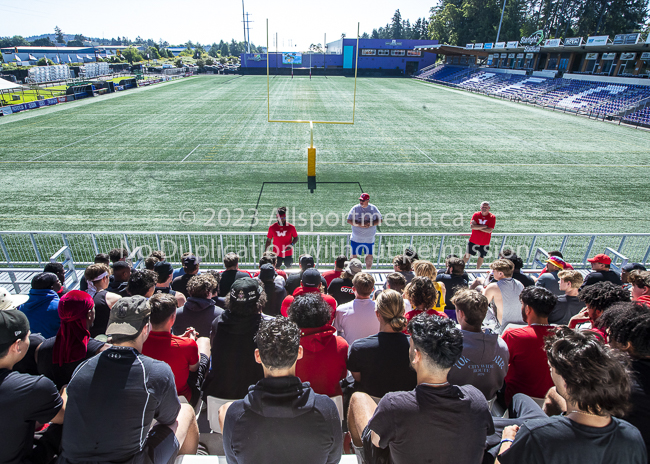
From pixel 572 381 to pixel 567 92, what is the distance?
142ft

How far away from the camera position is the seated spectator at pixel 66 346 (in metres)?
2.62

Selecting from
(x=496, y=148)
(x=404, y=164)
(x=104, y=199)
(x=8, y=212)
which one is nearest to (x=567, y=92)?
(x=496, y=148)

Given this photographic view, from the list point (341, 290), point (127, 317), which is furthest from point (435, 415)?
point (341, 290)

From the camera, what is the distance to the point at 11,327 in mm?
2207

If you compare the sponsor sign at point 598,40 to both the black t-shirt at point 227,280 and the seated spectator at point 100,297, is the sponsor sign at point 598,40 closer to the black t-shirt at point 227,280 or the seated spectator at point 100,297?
the black t-shirt at point 227,280

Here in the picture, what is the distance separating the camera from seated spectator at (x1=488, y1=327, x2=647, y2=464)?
167 centimetres

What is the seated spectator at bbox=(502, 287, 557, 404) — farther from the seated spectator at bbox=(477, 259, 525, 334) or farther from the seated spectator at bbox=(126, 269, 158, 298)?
the seated spectator at bbox=(126, 269, 158, 298)

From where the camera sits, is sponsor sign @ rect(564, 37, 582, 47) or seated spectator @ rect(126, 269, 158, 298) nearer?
seated spectator @ rect(126, 269, 158, 298)

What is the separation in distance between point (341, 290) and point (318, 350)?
6.72 ft

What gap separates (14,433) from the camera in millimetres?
2021

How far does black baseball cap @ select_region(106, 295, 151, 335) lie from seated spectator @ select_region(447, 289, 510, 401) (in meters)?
2.25

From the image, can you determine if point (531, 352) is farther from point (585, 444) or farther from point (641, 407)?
point (585, 444)

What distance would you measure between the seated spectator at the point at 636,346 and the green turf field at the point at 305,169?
7.24 meters

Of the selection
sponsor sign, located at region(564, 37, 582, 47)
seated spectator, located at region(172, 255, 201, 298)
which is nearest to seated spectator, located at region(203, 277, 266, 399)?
seated spectator, located at region(172, 255, 201, 298)
